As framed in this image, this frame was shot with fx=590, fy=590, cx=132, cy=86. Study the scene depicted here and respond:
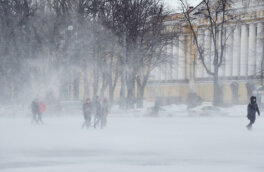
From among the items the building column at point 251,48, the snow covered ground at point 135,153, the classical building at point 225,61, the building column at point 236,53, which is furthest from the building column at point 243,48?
the snow covered ground at point 135,153

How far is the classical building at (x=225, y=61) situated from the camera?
64875mm

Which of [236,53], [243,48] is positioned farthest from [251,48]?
[236,53]

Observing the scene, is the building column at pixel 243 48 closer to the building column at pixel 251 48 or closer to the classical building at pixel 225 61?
the classical building at pixel 225 61

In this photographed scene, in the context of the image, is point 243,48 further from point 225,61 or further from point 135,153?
point 135,153

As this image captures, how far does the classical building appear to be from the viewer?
6488 centimetres

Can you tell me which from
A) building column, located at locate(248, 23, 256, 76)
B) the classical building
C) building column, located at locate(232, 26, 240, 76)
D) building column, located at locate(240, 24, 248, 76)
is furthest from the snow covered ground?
building column, located at locate(232, 26, 240, 76)

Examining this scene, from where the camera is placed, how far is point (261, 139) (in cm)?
1989

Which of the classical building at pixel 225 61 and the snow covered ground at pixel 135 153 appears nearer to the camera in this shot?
the snow covered ground at pixel 135 153

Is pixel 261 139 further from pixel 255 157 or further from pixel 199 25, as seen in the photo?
pixel 199 25

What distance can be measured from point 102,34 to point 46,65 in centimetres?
679

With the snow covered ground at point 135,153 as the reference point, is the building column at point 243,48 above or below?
above

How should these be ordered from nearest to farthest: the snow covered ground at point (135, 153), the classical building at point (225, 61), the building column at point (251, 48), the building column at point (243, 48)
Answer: the snow covered ground at point (135, 153) → the classical building at point (225, 61) → the building column at point (251, 48) → the building column at point (243, 48)

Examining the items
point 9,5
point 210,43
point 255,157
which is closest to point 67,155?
point 255,157

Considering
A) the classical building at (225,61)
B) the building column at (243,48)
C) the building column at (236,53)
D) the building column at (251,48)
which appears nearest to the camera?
the classical building at (225,61)
